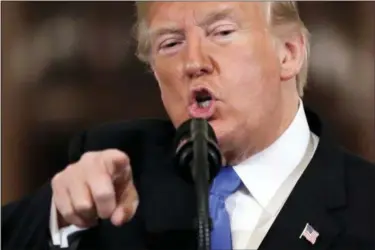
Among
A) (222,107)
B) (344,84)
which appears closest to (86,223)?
(222,107)

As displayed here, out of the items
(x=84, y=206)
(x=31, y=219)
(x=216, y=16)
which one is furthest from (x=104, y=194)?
(x=216, y=16)

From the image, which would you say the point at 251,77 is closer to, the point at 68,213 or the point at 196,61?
the point at 196,61

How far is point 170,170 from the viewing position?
32.8 inches

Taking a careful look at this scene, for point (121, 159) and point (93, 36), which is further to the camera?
point (93, 36)

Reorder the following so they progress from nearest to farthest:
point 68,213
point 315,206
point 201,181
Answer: point 201,181, point 68,213, point 315,206

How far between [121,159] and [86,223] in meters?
0.09

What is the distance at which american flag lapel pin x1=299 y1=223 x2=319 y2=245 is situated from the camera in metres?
0.75

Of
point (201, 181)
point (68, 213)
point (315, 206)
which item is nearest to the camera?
point (201, 181)

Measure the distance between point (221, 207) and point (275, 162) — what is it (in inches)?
3.7

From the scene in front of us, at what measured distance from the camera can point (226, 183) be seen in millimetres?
816

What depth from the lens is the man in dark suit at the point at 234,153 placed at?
77 centimetres

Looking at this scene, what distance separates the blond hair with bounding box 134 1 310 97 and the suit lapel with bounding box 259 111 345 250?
90 mm

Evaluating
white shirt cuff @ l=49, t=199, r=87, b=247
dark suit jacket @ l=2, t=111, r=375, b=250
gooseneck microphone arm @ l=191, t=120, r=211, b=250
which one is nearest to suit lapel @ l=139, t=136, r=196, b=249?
dark suit jacket @ l=2, t=111, r=375, b=250

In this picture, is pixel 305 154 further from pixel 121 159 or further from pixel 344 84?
pixel 121 159
